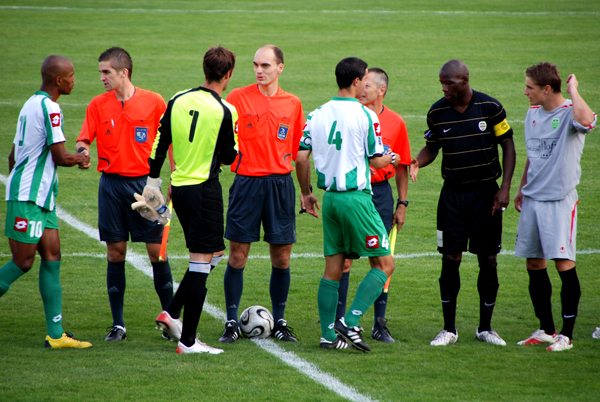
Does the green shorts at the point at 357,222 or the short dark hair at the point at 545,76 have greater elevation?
the short dark hair at the point at 545,76

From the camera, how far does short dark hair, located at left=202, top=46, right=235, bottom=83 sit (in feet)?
16.5

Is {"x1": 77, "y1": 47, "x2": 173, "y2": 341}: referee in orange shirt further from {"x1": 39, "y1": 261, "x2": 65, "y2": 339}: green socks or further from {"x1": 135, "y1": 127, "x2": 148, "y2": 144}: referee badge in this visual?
{"x1": 39, "y1": 261, "x2": 65, "y2": 339}: green socks

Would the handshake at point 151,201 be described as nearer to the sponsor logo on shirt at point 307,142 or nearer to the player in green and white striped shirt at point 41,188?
the player in green and white striped shirt at point 41,188

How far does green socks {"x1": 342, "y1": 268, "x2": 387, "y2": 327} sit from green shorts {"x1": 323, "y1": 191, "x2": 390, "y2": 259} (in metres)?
0.20

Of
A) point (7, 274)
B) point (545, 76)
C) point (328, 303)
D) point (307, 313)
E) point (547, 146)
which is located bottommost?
point (307, 313)

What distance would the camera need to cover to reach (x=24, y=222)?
5.18 m

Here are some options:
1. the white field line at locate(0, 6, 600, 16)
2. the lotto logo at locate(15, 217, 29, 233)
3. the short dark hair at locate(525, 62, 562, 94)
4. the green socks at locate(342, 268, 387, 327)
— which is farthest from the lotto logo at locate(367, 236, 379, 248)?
the white field line at locate(0, 6, 600, 16)

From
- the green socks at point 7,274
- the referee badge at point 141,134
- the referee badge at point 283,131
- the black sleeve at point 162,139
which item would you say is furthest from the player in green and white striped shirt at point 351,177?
the green socks at point 7,274

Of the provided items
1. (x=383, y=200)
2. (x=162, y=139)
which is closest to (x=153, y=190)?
(x=162, y=139)

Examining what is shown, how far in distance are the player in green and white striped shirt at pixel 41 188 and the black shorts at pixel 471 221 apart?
9.89ft

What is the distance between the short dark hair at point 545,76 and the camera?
5.36m

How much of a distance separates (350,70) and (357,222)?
1.15 metres

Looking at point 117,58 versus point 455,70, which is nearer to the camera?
point 455,70

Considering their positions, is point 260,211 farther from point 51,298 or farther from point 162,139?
point 51,298
